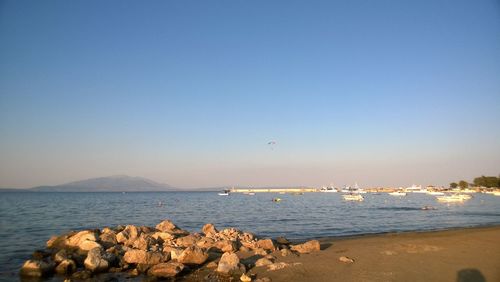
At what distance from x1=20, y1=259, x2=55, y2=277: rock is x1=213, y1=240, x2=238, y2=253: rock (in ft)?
23.9

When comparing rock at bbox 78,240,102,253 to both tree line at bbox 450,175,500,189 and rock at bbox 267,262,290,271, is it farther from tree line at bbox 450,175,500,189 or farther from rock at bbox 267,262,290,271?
tree line at bbox 450,175,500,189

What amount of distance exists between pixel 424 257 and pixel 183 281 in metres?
10.6

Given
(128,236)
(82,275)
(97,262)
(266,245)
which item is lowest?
(82,275)

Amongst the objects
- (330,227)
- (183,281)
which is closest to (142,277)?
(183,281)

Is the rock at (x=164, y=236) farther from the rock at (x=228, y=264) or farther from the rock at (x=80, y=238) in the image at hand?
the rock at (x=228, y=264)

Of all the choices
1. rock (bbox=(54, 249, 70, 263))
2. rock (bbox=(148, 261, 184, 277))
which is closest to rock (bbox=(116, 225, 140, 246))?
rock (bbox=(54, 249, 70, 263))

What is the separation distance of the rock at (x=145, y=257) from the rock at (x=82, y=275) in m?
1.67

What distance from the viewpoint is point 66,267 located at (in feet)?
49.4

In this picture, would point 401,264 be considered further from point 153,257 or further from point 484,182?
point 484,182

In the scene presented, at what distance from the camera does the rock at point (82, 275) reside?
14.2 m

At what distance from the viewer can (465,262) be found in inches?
592

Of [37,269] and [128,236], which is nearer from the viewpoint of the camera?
[37,269]

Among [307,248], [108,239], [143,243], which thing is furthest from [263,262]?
[108,239]

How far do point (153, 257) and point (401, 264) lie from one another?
10211 millimetres
